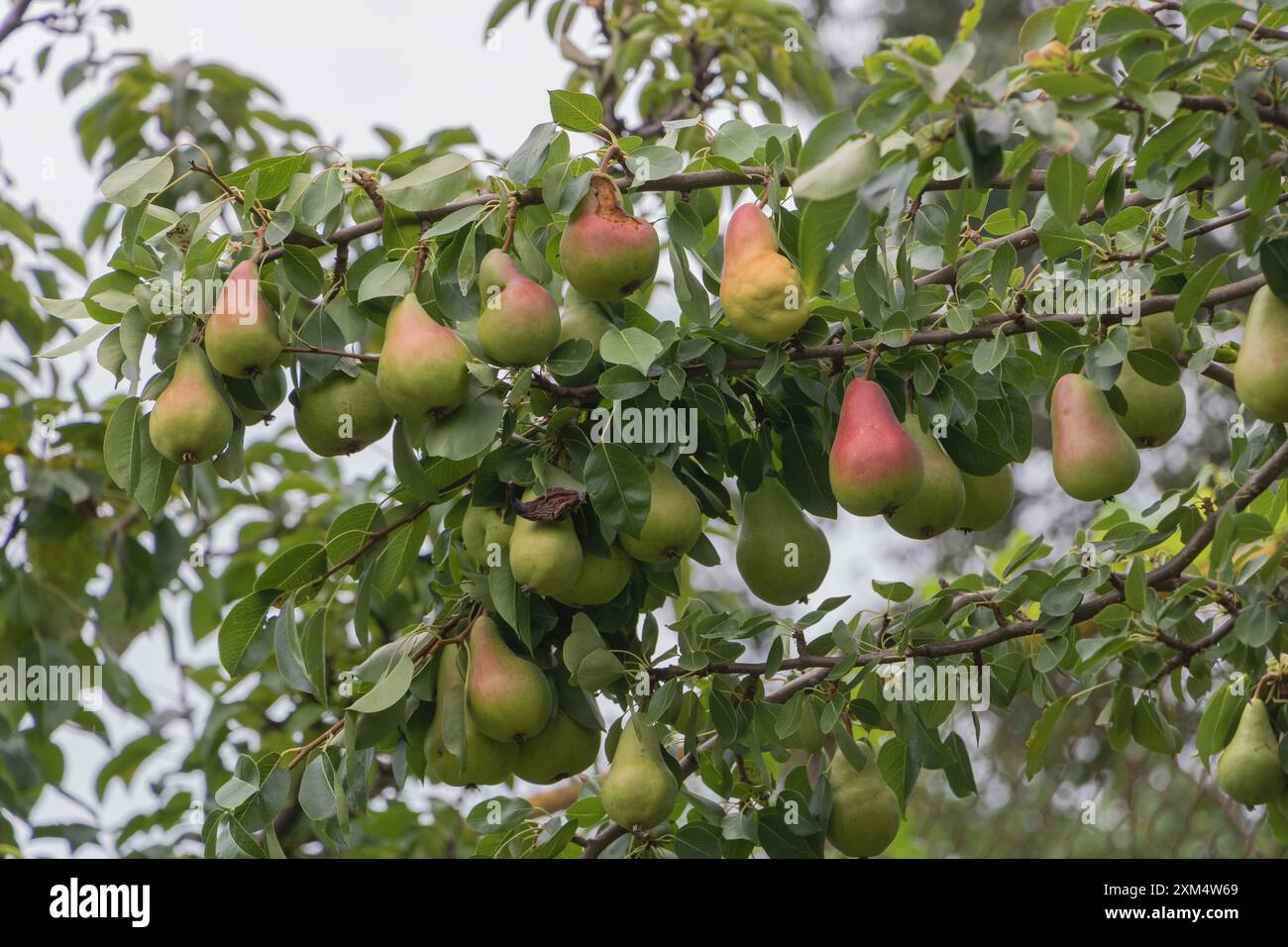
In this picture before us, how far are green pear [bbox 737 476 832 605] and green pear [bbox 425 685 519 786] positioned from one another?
364 millimetres

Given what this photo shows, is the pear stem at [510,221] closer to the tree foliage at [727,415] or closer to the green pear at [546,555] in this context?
the tree foliage at [727,415]

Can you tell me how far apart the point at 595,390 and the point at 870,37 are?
719 centimetres

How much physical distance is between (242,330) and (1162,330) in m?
1.07

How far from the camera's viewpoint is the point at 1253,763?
174 cm

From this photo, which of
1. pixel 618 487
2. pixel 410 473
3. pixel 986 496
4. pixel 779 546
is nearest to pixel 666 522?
pixel 618 487

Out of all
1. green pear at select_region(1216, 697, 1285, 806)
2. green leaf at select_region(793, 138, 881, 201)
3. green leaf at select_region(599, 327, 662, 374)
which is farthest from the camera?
green pear at select_region(1216, 697, 1285, 806)

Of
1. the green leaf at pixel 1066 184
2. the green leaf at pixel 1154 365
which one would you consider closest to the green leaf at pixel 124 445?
the green leaf at pixel 1066 184

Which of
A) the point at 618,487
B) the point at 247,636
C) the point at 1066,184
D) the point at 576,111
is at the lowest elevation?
the point at 247,636

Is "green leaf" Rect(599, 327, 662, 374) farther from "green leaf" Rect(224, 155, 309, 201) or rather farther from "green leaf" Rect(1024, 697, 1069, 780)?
"green leaf" Rect(1024, 697, 1069, 780)

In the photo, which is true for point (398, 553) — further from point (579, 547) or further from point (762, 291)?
point (762, 291)

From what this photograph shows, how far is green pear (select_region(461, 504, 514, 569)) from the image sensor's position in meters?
1.70

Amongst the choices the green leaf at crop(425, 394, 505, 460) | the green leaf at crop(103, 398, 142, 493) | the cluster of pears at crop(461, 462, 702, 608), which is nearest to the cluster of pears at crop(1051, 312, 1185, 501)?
the cluster of pears at crop(461, 462, 702, 608)

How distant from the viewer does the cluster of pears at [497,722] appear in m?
1.67

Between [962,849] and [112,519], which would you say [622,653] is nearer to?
[962,849]
